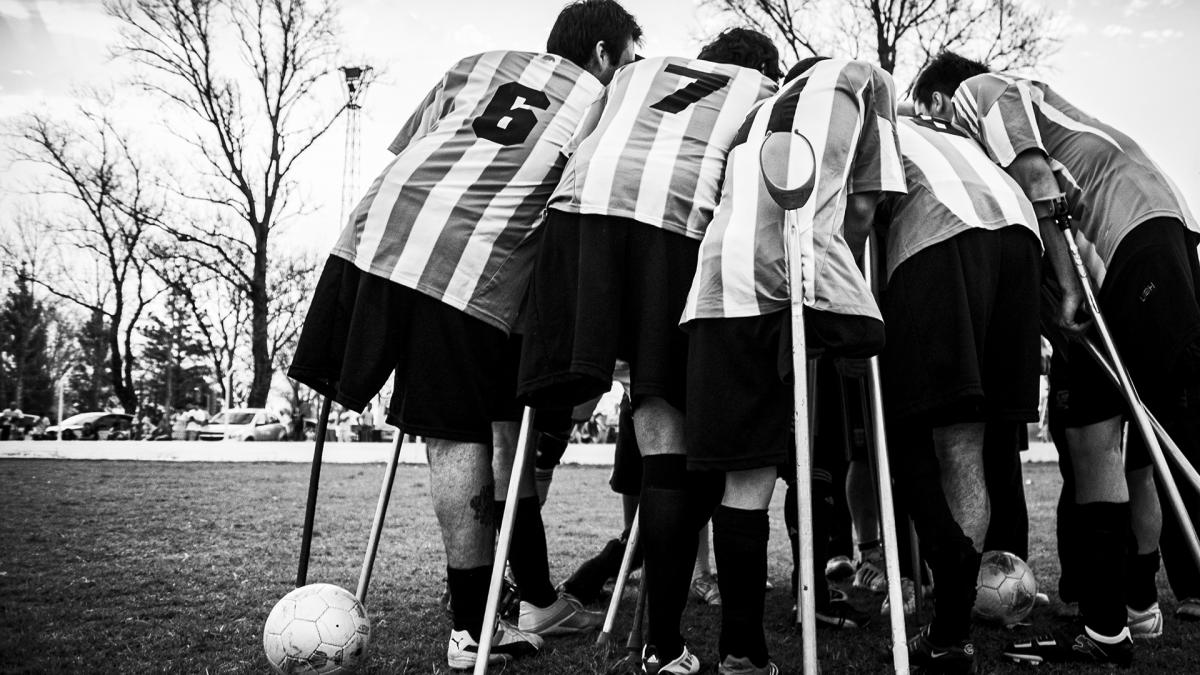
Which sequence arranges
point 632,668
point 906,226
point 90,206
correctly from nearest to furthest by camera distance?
1. point 632,668
2. point 906,226
3. point 90,206

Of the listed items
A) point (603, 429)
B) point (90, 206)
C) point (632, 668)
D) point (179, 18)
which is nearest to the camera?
point (632, 668)

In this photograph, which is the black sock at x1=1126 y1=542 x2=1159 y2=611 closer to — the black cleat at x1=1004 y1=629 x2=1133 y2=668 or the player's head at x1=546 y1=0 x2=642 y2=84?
the black cleat at x1=1004 y1=629 x2=1133 y2=668

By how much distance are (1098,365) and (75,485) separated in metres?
9.85

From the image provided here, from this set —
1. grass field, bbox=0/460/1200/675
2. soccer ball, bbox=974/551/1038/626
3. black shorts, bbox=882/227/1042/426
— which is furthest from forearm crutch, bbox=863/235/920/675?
soccer ball, bbox=974/551/1038/626

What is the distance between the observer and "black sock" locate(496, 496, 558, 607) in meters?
3.06

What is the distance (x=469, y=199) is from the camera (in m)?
2.91

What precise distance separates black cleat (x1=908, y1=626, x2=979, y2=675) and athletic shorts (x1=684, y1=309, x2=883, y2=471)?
0.87m

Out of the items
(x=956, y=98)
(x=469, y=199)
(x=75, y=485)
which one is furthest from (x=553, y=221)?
(x=75, y=485)

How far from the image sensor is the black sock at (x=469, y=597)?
2.69m

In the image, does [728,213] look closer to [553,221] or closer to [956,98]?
[553,221]

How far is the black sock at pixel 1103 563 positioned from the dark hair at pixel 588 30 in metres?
2.52

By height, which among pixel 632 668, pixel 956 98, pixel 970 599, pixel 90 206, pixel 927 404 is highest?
pixel 90 206

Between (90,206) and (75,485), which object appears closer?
(75,485)

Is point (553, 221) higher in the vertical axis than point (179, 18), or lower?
lower
